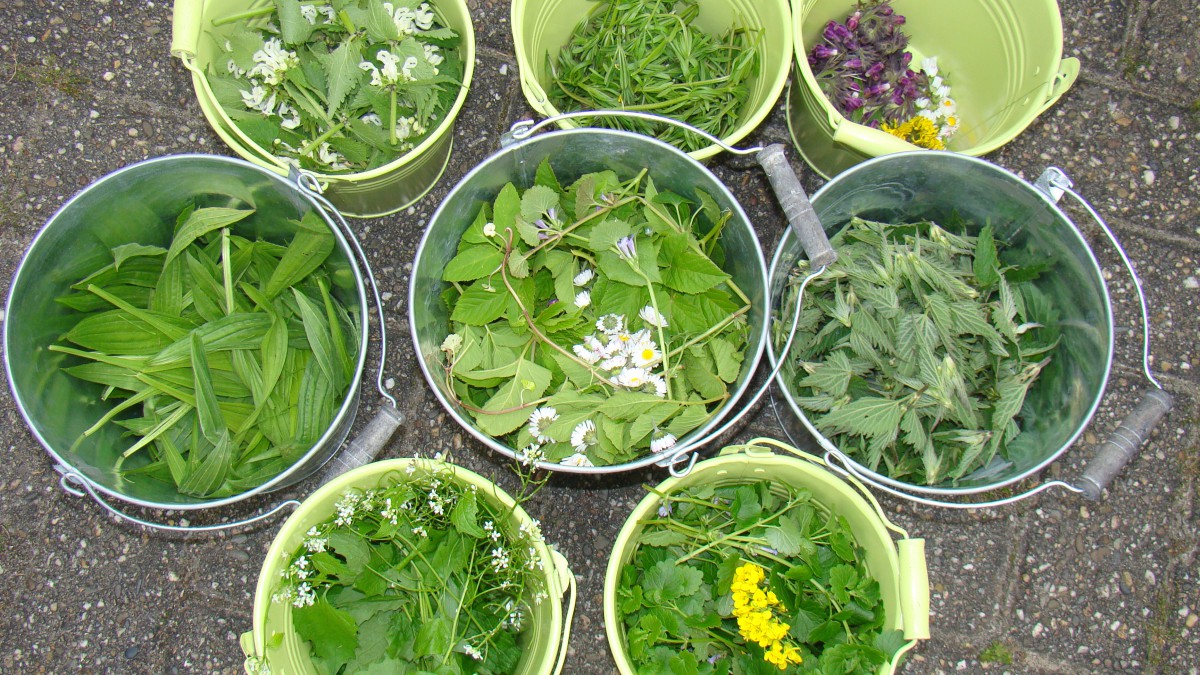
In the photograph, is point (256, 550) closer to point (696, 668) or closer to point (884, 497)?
point (696, 668)

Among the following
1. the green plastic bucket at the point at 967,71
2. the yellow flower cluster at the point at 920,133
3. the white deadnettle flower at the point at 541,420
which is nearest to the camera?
the white deadnettle flower at the point at 541,420

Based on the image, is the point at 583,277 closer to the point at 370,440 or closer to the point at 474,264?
the point at 474,264

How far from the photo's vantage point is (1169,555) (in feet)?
5.23

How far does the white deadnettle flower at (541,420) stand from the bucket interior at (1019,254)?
36 cm

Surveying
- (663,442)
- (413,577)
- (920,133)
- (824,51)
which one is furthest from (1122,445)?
(413,577)

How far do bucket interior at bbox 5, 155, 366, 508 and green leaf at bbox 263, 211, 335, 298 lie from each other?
0.09ft

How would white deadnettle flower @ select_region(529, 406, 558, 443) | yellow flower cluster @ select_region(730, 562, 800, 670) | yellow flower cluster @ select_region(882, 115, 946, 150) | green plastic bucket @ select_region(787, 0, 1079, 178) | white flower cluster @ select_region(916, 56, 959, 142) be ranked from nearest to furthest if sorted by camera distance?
yellow flower cluster @ select_region(730, 562, 800, 670)
white deadnettle flower @ select_region(529, 406, 558, 443)
green plastic bucket @ select_region(787, 0, 1079, 178)
yellow flower cluster @ select_region(882, 115, 946, 150)
white flower cluster @ select_region(916, 56, 959, 142)

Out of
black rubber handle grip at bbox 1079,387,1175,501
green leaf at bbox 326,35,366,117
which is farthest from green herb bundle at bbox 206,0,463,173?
black rubber handle grip at bbox 1079,387,1175,501

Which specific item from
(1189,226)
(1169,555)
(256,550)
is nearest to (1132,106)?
(1189,226)

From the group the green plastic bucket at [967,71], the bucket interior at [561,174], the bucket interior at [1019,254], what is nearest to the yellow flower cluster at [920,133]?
the green plastic bucket at [967,71]

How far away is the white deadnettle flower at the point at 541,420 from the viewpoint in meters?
1.24

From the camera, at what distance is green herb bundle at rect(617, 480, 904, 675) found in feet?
3.82

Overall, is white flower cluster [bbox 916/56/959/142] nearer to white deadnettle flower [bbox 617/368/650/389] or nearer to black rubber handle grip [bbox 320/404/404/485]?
white deadnettle flower [bbox 617/368/650/389]

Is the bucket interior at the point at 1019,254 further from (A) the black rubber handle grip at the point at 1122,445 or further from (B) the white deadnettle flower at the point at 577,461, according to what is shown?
(B) the white deadnettle flower at the point at 577,461
